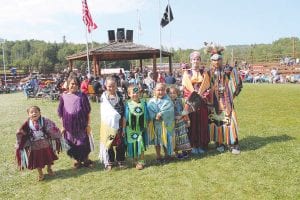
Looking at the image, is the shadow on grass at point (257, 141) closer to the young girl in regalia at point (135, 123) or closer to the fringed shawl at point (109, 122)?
the young girl in regalia at point (135, 123)

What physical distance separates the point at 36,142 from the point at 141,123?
158 centimetres

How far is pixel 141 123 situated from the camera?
6.10 meters

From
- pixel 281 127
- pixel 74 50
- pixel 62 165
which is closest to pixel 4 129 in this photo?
pixel 62 165

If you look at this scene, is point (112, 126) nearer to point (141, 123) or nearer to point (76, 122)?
point (141, 123)

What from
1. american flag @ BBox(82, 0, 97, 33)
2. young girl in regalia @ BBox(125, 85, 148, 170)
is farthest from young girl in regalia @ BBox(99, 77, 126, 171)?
american flag @ BBox(82, 0, 97, 33)

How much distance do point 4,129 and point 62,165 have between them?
5063mm

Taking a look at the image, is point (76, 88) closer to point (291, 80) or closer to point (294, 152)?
point (294, 152)

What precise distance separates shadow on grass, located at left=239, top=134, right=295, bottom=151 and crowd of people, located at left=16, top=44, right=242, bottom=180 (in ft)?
1.53

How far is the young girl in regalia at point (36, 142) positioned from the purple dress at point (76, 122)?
0.78ft

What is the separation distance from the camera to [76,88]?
6.24m

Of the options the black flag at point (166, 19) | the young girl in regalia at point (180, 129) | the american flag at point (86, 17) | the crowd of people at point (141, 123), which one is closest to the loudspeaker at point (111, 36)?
the american flag at point (86, 17)

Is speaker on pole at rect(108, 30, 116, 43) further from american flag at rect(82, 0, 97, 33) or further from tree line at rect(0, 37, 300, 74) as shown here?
tree line at rect(0, 37, 300, 74)

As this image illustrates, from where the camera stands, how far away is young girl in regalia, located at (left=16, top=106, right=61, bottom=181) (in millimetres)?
5879

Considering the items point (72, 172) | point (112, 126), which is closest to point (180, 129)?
point (112, 126)
